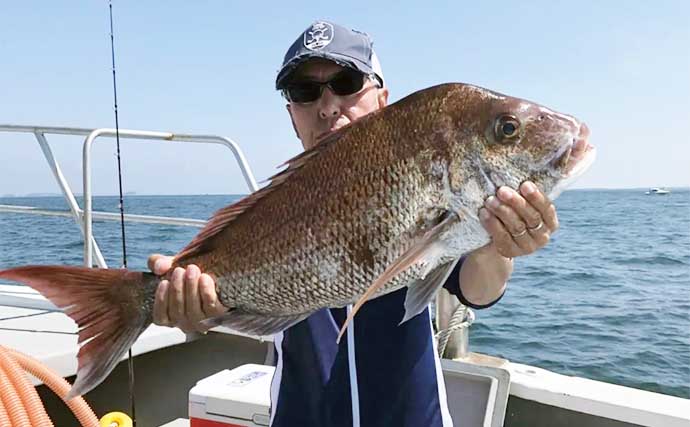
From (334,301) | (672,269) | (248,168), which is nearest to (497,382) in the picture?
(334,301)

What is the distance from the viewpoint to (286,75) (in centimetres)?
209

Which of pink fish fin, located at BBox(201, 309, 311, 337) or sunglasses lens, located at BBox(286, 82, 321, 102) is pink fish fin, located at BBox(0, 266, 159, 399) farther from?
sunglasses lens, located at BBox(286, 82, 321, 102)

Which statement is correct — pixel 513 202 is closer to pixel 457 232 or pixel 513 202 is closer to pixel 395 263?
pixel 457 232

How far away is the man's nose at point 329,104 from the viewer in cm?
210

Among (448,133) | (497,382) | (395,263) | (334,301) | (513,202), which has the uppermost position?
(448,133)

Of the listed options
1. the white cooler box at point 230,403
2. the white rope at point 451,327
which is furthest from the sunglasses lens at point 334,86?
the white rope at point 451,327

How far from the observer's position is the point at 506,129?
156cm

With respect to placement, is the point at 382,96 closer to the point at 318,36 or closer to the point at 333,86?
the point at 333,86

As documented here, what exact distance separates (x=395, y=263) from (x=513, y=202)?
326 millimetres

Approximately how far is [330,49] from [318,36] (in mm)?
71

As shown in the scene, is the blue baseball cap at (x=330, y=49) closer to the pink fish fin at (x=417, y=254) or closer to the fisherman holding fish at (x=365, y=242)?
the fisherman holding fish at (x=365, y=242)

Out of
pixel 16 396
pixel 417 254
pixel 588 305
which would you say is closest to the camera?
pixel 417 254

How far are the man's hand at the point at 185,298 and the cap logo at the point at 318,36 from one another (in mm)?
827

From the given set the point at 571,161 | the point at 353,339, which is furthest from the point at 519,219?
the point at 353,339
